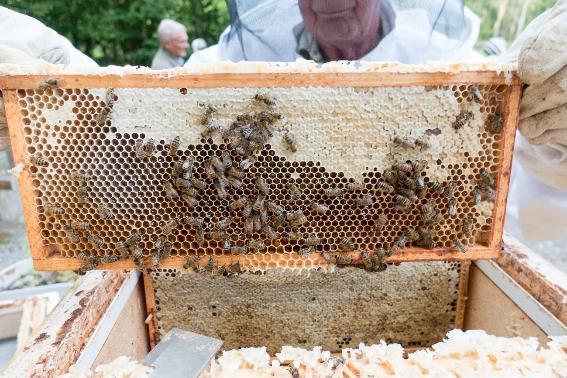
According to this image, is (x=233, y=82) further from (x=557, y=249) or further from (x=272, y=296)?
(x=557, y=249)

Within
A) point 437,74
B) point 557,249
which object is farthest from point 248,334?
point 557,249

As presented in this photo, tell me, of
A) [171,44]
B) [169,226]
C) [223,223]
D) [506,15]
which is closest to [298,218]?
[223,223]

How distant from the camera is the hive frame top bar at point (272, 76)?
1480 millimetres

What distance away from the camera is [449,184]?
1.66 meters

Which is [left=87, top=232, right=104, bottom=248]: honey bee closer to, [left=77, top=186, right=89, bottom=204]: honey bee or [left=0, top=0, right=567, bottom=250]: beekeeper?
[left=77, top=186, right=89, bottom=204]: honey bee

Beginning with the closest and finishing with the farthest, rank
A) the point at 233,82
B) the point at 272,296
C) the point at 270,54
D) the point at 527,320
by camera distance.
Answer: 1. the point at 233,82
2. the point at 527,320
3. the point at 272,296
4. the point at 270,54

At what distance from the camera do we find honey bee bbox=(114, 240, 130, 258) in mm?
1654

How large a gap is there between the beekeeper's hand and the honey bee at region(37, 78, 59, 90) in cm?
161

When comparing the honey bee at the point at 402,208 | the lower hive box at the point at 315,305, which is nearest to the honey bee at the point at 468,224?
the honey bee at the point at 402,208

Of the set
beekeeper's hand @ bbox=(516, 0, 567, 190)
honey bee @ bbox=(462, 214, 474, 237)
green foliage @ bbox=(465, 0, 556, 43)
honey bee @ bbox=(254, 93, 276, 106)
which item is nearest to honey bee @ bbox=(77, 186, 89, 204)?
honey bee @ bbox=(254, 93, 276, 106)

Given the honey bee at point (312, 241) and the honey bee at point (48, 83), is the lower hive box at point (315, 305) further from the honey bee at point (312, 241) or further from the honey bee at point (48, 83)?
the honey bee at point (48, 83)

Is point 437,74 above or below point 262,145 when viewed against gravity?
above

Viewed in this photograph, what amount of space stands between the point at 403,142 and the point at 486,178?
37 centimetres

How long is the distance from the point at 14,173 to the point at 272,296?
130 centimetres
